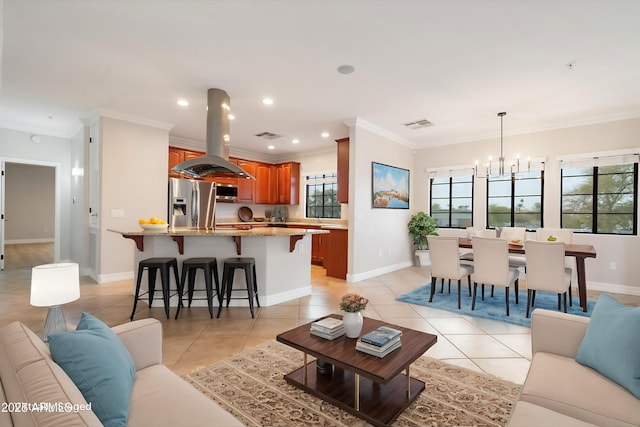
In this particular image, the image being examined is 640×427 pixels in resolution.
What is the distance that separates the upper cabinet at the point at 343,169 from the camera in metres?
5.50

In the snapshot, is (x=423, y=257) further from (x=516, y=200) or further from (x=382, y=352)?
(x=382, y=352)

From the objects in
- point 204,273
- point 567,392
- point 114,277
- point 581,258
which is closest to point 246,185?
point 114,277

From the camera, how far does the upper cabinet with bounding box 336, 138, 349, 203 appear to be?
5.50 meters

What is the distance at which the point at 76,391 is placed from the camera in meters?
0.86

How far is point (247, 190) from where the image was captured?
737 centimetres

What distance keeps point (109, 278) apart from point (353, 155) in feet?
14.4

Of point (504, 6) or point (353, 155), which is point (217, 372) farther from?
point (353, 155)

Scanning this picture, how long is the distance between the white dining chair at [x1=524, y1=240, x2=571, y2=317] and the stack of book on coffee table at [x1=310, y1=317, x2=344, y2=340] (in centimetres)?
274

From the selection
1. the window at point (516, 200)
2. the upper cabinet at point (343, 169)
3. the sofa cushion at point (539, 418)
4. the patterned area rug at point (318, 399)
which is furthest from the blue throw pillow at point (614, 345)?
the window at point (516, 200)

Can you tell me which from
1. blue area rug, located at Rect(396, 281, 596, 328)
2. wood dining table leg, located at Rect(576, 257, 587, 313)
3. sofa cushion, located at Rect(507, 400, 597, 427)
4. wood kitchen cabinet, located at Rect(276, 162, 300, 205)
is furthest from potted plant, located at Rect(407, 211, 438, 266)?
sofa cushion, located at Rect(507, 400, 597, 427)

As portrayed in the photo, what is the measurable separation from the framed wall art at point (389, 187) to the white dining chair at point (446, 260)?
1667 mm

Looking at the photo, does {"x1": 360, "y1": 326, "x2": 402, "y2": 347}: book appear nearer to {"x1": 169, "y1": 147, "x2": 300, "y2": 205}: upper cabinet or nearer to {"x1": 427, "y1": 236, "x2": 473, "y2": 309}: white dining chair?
{"x1": 427, "y1": 236, "x2": 473, "y2": 309}: white dining chair

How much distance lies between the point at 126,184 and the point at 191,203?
1138 millimetres

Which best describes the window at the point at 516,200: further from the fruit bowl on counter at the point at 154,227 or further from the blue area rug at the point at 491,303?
the fruit bowl on counter at the point at 154,227
